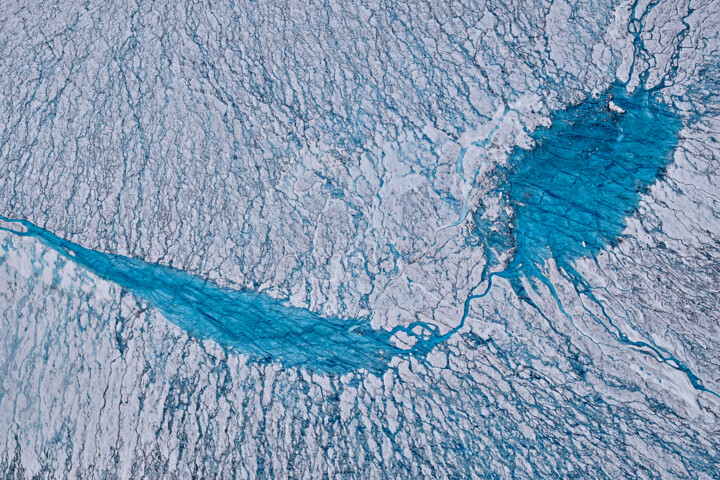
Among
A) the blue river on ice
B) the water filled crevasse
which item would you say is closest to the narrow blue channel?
the blue river on ice

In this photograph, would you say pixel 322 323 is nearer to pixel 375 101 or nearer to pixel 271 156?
pixel 271 156

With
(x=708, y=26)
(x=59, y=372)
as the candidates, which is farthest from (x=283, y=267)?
(x=708, y=26)

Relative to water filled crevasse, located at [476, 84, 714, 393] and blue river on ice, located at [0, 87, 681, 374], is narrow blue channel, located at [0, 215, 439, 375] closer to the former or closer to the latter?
blue river on ice, located at [0, 87, 681, 374]

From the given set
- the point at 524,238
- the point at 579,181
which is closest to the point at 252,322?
the point at 524,238

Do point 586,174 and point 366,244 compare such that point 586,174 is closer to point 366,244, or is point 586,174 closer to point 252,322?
point 366,244

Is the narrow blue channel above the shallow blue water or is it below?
below

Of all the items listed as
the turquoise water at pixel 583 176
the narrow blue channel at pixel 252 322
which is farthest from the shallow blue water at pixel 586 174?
the narrow blue channel at pixel 252 322

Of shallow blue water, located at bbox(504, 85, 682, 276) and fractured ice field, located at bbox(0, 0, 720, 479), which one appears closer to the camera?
fractured ice field, located at bbox(0, 0, 720, 479)
